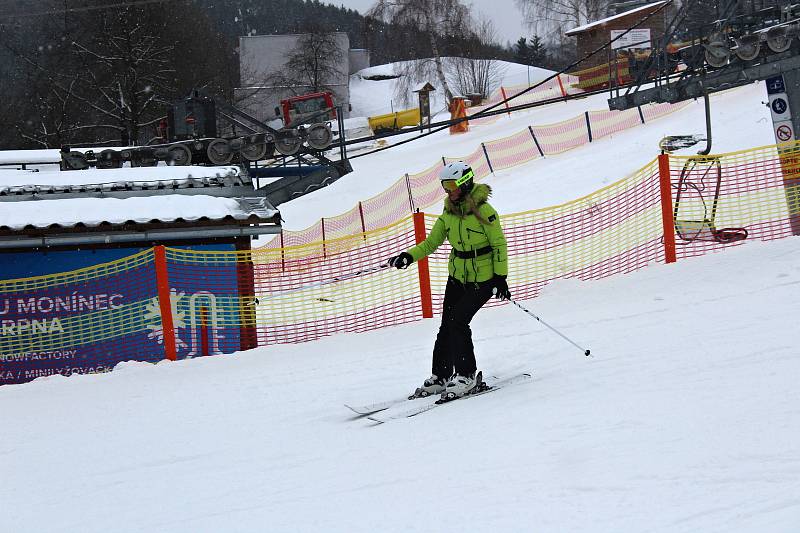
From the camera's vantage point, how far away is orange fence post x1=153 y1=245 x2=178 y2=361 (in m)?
9.82

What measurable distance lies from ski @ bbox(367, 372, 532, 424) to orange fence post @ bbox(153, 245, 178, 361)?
401 centimetres

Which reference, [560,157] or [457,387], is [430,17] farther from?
[457,387]

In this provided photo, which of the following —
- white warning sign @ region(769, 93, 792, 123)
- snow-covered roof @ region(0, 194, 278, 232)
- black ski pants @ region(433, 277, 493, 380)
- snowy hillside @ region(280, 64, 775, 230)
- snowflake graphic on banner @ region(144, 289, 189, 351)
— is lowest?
black ski pants @ region(433, 277, 493, 380)

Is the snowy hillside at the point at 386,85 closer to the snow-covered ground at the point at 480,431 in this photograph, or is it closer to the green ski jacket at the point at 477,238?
the snow-covered ground at the point at 480,431

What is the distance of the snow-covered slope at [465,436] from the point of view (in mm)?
4453

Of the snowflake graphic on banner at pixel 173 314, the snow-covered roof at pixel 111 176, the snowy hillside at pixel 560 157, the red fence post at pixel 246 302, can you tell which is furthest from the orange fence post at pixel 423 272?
the snowy hillside at pixel 560 157

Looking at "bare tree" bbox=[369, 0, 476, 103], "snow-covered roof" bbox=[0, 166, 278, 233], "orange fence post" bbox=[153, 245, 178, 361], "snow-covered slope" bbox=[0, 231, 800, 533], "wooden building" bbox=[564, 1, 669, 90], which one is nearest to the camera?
"snow-covered slope" bbox=[0, 231, 800, 533]

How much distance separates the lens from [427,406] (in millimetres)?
6656

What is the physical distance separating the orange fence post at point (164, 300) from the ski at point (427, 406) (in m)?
4.01

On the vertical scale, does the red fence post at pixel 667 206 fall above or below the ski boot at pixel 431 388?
above

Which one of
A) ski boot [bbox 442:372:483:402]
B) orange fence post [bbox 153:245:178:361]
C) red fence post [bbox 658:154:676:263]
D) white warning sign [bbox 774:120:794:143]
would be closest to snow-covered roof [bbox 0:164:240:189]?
orange fence post [bbox 153:245:178:361]

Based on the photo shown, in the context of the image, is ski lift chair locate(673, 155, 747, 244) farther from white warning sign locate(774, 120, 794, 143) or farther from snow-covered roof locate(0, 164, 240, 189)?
snow-covered roof locate(0, 164, 240, 189)

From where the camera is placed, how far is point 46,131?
124 feet

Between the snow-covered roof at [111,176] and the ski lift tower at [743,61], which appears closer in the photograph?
the ski lift tower at [743,61]
